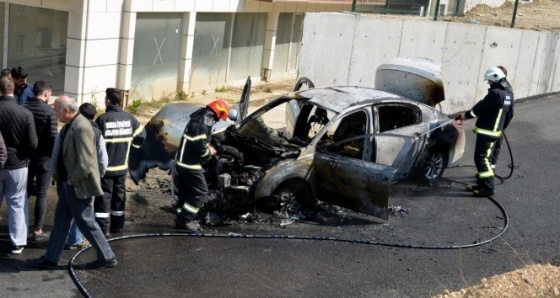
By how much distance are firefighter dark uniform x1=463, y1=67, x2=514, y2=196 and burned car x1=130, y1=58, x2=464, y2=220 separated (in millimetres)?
506

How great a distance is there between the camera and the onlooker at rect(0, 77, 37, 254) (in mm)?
7242

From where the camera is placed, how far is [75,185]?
22.7 feet

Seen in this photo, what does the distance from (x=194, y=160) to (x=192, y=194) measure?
39cm

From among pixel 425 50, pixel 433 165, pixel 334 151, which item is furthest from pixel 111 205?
pixel 425 50

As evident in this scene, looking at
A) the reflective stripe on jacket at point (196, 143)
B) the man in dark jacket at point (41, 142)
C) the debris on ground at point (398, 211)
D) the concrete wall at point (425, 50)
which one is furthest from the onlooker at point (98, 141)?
the concrete wall at point (425, 50)

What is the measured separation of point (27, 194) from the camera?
776 centimetres

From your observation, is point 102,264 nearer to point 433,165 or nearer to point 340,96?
point 340,96

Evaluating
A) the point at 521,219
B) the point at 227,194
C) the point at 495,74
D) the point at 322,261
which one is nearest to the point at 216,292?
the point at 322,261

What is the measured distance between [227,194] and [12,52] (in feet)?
24.4

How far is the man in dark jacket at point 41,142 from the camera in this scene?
7.72 m

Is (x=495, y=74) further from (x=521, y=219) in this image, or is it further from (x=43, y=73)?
(x=43, y=73)

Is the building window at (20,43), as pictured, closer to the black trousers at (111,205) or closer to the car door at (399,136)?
the black trousers at (111,205)

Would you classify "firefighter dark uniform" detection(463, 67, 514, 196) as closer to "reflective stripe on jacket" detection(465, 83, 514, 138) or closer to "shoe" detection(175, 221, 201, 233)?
"reflective stripe on jacket" detection(465, 83, 514, 138)

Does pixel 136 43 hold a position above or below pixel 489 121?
above
